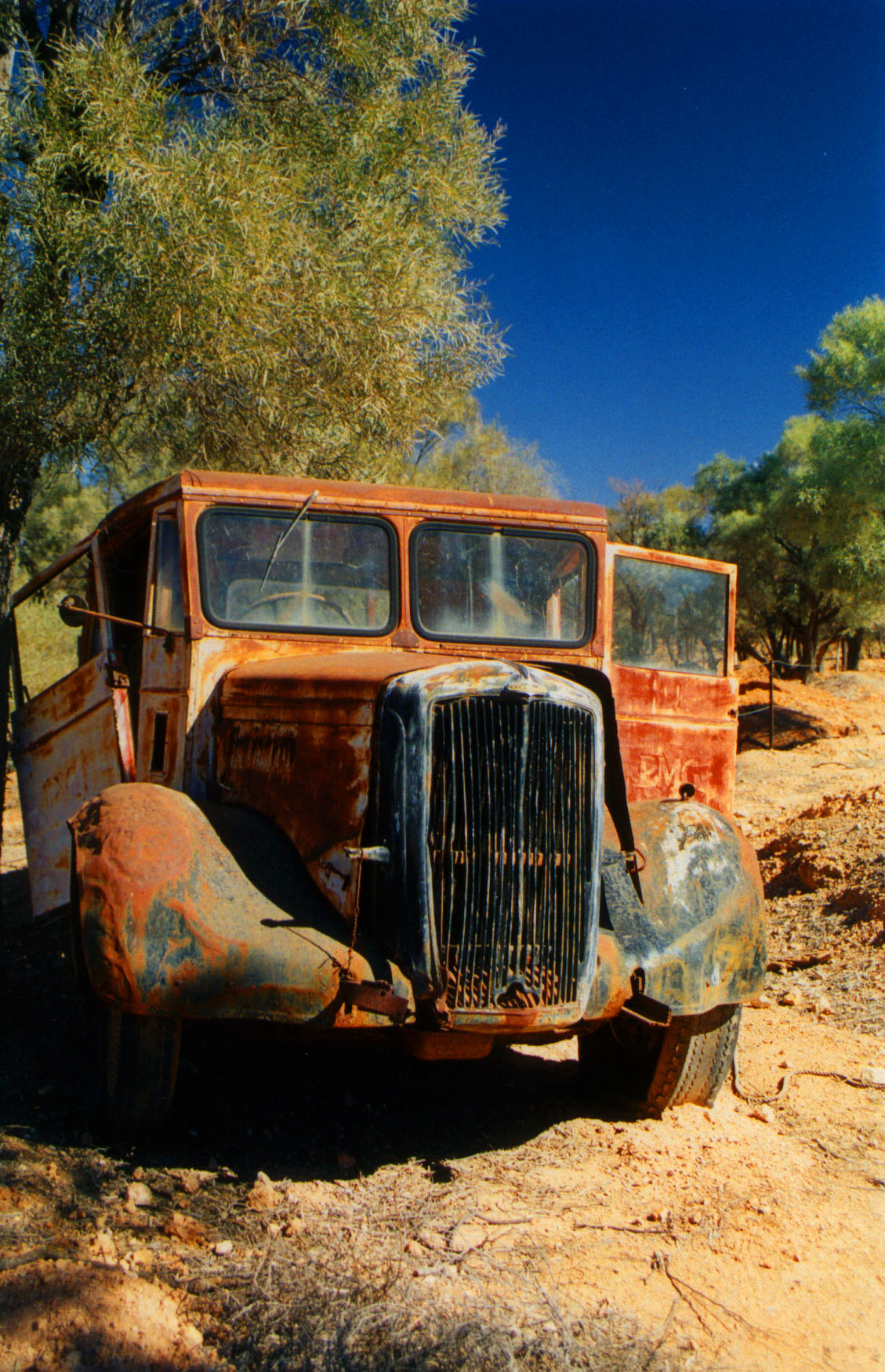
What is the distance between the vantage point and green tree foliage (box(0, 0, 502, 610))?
25.4 feet

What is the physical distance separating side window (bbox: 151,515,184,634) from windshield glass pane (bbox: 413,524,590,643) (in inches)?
41.9

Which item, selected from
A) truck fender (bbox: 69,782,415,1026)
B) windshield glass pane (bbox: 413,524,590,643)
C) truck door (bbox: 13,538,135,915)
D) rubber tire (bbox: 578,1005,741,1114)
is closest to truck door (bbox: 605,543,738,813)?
windshield glass pane (bbox: 413,524,590,643)

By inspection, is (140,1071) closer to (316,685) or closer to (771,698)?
(316,685)

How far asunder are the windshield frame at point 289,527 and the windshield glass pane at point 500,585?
11 centimetres

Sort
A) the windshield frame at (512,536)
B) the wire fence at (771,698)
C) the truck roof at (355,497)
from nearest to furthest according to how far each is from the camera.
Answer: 1. the truck roof at (355,497)
2. the windshield frame at (512,536)
3. the wire fence at (771,698)

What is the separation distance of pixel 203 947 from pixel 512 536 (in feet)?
8.47

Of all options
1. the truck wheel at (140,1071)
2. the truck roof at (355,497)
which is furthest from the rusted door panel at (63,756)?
the truck wheel at (140,1071)

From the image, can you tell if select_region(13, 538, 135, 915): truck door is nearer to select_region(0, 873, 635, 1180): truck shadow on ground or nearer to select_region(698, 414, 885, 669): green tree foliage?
select_region(0, 873, 635, 1180): truck shadow on ground

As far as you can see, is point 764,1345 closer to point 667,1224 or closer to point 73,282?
point 667,1224

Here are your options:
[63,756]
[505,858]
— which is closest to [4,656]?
[63,756]

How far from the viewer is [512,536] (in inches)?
203

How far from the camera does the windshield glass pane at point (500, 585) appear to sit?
5000mm

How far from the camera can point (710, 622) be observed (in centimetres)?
562

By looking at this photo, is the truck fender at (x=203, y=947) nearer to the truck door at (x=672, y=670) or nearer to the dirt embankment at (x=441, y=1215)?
the dirt embankment at (x=441, y=1215)
